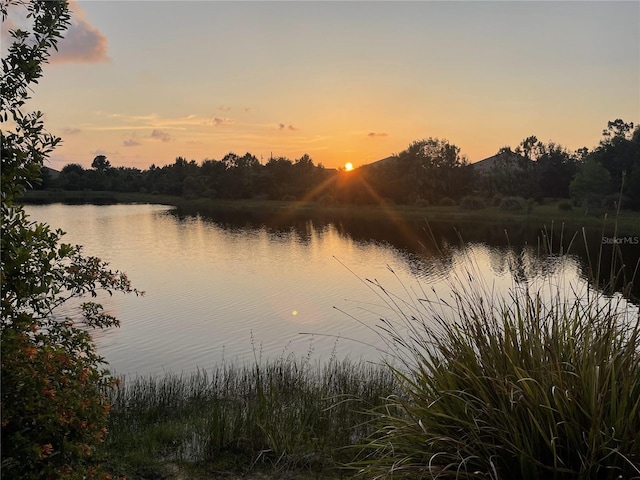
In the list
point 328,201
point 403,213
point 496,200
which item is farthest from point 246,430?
point 328,201

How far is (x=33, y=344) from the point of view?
284 centimetres

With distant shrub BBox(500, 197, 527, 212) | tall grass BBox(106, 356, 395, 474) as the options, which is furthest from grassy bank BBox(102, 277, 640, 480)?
distant shrub BBox(500, 197, 527, 212)

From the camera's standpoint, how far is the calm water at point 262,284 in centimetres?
1097

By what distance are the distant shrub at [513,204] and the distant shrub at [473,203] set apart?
2.44 m

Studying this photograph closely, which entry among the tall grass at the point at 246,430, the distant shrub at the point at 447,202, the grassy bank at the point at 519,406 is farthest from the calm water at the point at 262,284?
the distant shrub at the point at 447,202

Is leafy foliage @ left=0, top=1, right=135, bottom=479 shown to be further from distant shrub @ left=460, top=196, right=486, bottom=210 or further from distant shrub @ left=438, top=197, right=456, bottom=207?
distant shrub @ left=438, top=197, right=456, bottom=207

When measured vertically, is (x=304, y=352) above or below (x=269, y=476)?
below

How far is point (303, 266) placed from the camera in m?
24.6

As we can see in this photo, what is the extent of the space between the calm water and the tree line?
791 inches

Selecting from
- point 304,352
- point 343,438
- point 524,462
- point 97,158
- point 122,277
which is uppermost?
point 97,158

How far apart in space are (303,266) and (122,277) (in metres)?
19.5

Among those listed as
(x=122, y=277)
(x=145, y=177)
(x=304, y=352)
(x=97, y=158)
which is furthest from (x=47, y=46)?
(x=97, y=158)

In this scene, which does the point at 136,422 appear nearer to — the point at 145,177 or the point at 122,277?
the point at 122,277

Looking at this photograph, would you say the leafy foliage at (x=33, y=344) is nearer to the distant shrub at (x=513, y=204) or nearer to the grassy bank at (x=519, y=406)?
the grassy bank at (x=519, y=406)
